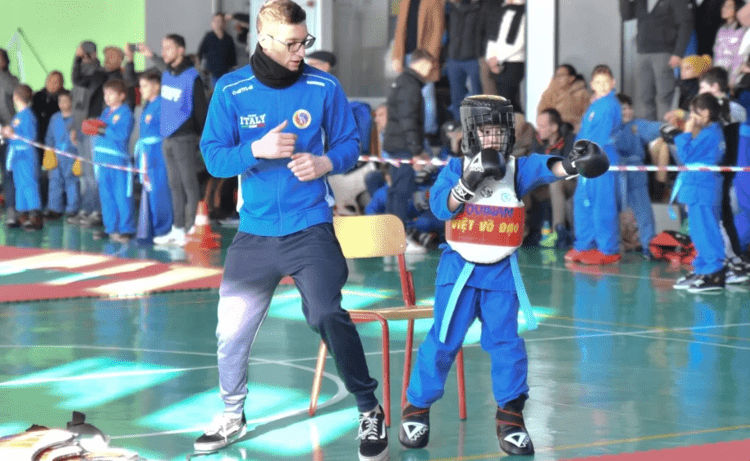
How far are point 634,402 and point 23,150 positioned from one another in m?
12.0

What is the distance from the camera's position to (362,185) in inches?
584

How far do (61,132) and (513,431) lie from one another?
44.7ft

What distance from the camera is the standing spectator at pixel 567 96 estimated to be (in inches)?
547

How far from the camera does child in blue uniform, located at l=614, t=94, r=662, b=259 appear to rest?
41.5 feet

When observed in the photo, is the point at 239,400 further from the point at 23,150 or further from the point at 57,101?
the point at 57,101

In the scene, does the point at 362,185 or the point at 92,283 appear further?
the point at 362,185

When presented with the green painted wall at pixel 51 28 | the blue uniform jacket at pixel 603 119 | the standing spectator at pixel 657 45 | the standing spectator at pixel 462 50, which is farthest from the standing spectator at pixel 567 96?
the green painted wall at pixel 51 28

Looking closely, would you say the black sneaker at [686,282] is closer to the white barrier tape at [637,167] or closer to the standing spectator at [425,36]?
the white barrier tape at [637,167]

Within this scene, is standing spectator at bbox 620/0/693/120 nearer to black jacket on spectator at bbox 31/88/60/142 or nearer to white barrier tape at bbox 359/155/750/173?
white barrier tape at bbox 359/155/750/173

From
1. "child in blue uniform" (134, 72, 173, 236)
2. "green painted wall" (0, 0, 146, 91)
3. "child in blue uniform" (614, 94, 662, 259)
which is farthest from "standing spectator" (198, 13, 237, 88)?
"child in blue uniform" (614, 94, 662, 259)

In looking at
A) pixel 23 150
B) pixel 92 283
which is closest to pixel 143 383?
pixel 92 283

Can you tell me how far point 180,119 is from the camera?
13.6 meters

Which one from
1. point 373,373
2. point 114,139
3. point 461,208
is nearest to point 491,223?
point 461,208

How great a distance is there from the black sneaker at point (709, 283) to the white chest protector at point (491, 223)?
5.43 meters
